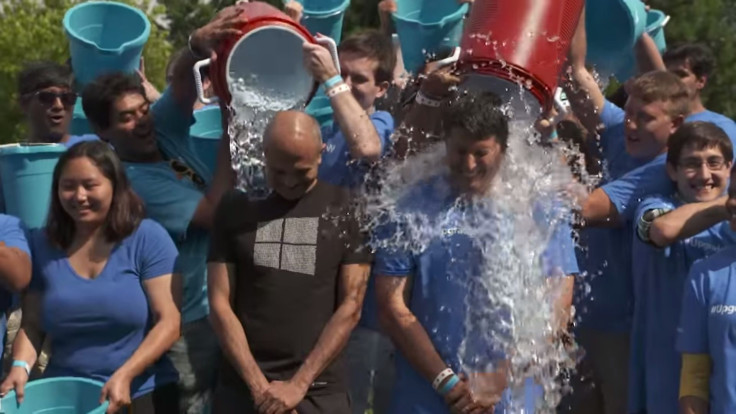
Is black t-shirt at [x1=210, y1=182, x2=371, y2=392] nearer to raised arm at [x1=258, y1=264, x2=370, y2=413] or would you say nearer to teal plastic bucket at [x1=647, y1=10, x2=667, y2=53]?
raised arm at [x1=258, y1=264, x2=370, y2=413]

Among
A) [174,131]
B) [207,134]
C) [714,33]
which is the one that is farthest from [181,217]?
[714,33]

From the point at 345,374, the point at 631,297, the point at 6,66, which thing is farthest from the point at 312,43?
the point at 6,66

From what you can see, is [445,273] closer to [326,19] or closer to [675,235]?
[675,235]

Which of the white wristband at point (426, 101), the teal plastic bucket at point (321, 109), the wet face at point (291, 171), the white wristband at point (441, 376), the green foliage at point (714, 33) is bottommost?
the green foliage at point (714, 33)

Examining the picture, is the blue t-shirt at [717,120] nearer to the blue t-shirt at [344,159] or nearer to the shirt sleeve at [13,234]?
the blue t-shirt at [344,159]

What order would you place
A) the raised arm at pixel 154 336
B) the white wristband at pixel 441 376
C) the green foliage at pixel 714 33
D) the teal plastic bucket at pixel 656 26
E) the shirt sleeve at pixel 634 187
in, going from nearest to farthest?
the white wristband at pixel 441 376 < the raised arm at pixel 154 336 < the shirt sleeve at pixel 634 187 < the teal plastic bucket at pixel 656 26 < the green foliage at pixel 714 33

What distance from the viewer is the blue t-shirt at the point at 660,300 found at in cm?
441

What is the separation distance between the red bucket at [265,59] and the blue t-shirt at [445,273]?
2.31ft

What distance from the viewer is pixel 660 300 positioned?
4512mm

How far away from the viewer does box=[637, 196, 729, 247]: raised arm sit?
427cm

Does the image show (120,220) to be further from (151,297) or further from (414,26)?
(414,26)

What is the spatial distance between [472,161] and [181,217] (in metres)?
1.33

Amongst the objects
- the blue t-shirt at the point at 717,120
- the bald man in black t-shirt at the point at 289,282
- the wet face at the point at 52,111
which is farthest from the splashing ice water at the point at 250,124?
the blue t-shirt at the point at 717,120

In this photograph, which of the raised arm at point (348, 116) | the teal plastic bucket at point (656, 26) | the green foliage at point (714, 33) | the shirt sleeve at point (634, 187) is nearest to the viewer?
the raised arm at point (348, 116)
